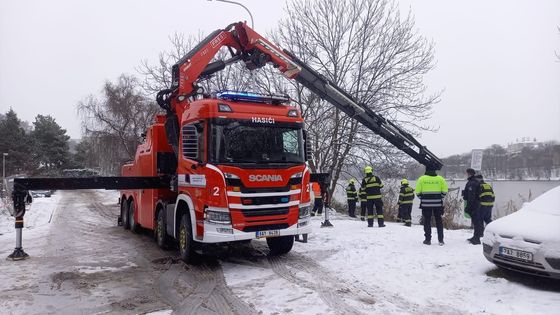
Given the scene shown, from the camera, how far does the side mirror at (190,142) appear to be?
27.1 feet

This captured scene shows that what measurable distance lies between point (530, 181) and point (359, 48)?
62.2 ft

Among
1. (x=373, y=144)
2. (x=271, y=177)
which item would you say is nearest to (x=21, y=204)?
(x=271, y=177)

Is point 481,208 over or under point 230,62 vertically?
under

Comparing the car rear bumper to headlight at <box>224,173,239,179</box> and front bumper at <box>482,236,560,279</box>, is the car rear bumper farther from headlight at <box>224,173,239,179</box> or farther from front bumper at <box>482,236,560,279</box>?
headlight at <box>224,173,239,179</box>

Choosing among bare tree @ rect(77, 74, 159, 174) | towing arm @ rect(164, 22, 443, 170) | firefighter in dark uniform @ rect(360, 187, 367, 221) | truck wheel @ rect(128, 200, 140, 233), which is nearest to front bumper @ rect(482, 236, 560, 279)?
towing arm @ rect(164, 22, 443, 170)

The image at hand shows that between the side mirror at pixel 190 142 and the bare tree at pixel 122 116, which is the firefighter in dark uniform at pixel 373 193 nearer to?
the side mirror at pixel 190 142

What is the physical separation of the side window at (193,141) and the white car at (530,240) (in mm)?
5230

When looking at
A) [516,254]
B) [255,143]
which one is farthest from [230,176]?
[516,254]

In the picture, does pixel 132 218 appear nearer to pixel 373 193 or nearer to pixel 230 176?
pixel 230 176

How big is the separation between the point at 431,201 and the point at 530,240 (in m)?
3.71

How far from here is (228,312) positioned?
5871 millimetres

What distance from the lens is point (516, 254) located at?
21.1ft

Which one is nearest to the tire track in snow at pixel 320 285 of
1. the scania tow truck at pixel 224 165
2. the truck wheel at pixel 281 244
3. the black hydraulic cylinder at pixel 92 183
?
the truck wheel at pixel 281 244

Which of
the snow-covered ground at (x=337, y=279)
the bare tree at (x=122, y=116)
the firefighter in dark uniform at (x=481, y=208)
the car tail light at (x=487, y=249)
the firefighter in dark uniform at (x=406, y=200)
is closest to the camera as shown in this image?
the snow-covered ground at (x=337, y=279)
